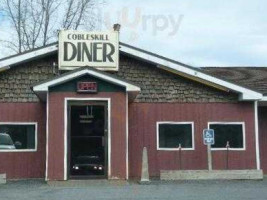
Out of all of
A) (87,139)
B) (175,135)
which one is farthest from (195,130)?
(87,139)

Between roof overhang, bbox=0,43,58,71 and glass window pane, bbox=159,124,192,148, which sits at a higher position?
roof overhang, bbox=0,43,58,71

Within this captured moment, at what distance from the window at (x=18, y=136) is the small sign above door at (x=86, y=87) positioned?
2.85 meters

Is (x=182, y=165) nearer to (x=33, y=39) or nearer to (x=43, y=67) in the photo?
(x=43, y=67)

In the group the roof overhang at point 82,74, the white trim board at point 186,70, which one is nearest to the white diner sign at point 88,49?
the white trim board at point 186,70

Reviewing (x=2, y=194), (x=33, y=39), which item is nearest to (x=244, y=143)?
(x=2, y=194)

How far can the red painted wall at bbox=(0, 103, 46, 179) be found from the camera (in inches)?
713

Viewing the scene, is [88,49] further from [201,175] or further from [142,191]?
[142,191]

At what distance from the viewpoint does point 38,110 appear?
1852 cm

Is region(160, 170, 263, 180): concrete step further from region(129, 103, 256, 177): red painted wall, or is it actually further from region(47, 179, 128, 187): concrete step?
region(129, 103, 256, 177): red painted wall

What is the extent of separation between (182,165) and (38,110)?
5.63 m

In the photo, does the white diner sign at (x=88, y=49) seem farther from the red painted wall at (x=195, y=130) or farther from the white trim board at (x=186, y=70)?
the red painted wall at (x=195, y=130)

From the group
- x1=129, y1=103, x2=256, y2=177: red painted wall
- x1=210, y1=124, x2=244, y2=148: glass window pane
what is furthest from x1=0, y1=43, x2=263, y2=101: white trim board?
x1=210, y1=124, x2=244, y2=148: glass window pane

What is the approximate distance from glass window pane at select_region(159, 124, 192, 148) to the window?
4.67 m

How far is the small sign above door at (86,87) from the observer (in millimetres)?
16688
